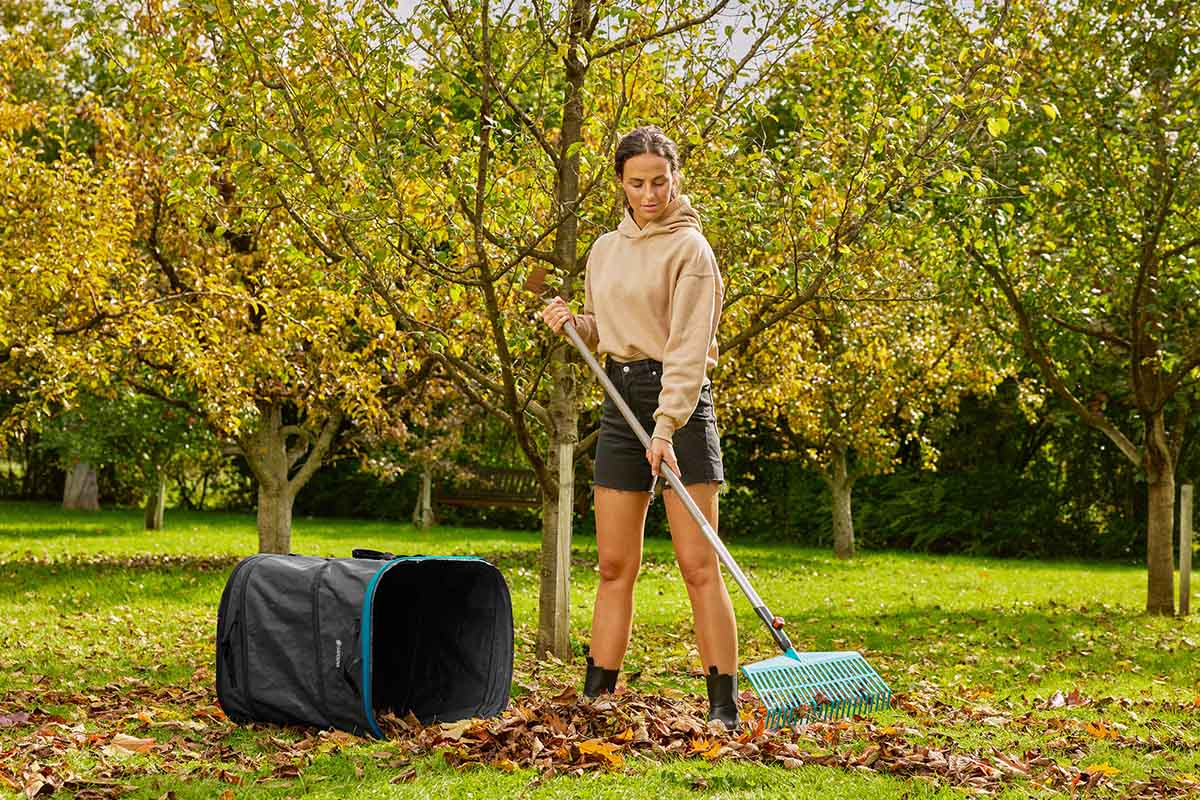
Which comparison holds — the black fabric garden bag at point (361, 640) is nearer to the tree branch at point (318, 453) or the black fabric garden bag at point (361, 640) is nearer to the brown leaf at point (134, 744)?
the brown leaf at point (134, 744)

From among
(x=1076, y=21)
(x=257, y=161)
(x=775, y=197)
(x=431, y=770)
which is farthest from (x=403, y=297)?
(x=1076, y=21)

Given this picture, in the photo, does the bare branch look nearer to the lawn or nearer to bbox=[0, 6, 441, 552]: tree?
bbox=[0, 6, 441, 552]: tree

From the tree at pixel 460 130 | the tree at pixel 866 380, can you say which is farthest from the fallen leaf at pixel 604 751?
the tree at pixel 866 380

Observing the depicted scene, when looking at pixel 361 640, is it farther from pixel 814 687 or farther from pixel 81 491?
pixel 81 491

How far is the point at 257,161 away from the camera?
A: 19.2ft

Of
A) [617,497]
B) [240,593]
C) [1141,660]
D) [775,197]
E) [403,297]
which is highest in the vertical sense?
[775,197]

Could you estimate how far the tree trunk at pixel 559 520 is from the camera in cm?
699

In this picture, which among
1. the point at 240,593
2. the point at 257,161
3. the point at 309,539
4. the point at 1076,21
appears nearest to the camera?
the point at 240,593

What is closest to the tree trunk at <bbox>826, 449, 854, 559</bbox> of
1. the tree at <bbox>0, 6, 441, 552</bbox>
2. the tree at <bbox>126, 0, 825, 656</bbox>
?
the tree at <bbox>0, 6, 441, 552</bbox>

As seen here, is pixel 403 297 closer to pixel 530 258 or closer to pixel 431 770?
pixel 530 258

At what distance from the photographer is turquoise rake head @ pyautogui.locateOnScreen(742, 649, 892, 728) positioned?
14.7ft

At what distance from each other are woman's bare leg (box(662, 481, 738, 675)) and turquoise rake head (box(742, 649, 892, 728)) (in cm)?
15

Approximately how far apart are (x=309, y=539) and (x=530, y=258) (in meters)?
11.8

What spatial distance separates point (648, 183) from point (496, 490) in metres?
16.5
